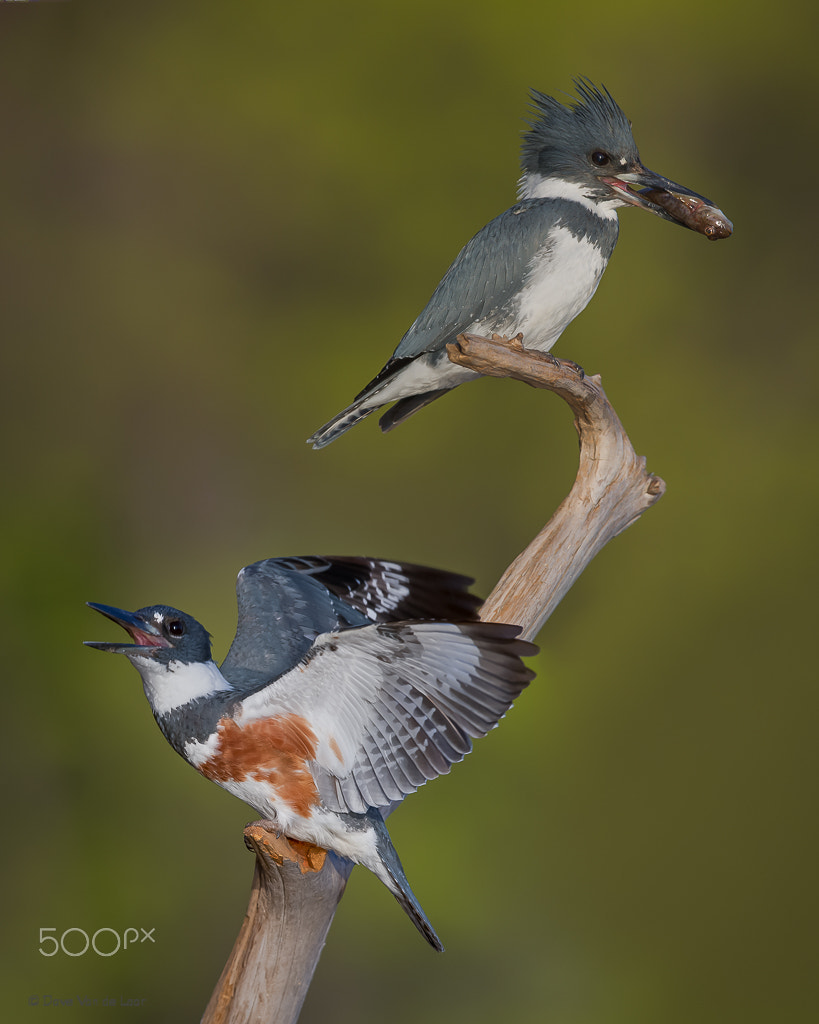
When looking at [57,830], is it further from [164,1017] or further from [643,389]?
[643,389]

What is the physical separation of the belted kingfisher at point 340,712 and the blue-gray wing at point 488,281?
34.2 inches

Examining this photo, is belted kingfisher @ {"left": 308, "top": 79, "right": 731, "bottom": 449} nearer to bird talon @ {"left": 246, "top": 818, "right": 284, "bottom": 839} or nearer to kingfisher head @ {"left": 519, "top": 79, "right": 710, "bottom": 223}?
kingfisher head @ {"left": 519, "top": 79, "right": 710, "bottom": 223}

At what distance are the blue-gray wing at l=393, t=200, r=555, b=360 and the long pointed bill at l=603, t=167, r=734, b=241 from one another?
16cm

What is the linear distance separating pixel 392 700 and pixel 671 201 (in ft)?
3.93

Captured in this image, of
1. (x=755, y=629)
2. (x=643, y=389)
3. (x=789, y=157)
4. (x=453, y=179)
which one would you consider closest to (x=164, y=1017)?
(x=755, y=629)

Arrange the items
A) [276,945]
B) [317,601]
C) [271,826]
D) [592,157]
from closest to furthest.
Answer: [271,826] → [276,945] → [317,601] → [592,157]

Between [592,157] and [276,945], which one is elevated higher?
[592,157]

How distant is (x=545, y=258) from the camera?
223cm

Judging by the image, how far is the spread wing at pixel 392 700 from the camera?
1516mm

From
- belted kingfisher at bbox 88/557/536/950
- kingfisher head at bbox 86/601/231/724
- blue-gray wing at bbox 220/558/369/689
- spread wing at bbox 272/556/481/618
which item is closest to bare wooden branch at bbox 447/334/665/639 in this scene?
spread wing at bbox 272/556/481/618

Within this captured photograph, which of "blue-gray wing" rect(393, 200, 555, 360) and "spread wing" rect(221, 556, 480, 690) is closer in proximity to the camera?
"spread wing" rect(221, 556, 480, 690)

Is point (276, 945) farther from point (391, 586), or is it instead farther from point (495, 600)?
point (495, 600)

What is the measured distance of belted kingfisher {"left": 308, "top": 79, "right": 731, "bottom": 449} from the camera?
7.31ft

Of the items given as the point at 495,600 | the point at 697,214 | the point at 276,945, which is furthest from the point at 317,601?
the point at 697,214
